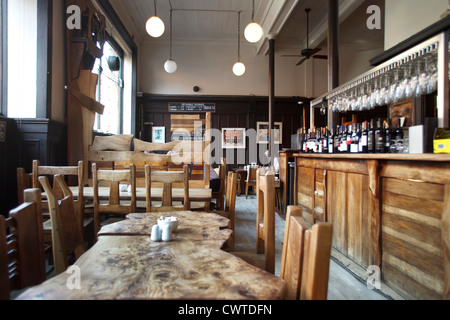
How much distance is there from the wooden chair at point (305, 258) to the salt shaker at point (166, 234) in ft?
1.96

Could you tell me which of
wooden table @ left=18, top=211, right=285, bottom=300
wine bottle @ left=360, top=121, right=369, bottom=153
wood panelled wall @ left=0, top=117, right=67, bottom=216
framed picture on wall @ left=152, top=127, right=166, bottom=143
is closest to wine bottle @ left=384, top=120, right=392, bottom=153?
wine bottle @ left=360, top=121, right=369, bottom=153

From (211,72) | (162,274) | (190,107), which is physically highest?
(211,72)

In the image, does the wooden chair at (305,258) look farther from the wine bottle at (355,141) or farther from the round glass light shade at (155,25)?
the round glass light shade at (155,25)

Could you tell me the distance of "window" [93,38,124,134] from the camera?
5.76 meters

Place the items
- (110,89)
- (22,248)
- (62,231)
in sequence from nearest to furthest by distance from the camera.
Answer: (22,248), (62,231), (110,89)

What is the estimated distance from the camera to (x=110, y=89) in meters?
6.80

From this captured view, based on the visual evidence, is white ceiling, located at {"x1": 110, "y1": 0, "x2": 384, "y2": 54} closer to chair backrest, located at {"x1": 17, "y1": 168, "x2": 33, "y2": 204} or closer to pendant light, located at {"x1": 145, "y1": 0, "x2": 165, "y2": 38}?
pendant light, located at {"x1": 145, "y1": 0, "x2": 165, "y2": 38}

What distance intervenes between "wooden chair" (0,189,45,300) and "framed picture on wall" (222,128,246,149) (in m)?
8.02

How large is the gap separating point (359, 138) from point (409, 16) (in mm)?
2999

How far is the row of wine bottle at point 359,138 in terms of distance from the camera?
2598mm

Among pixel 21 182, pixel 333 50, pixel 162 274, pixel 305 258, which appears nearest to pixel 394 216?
pixel 305 258

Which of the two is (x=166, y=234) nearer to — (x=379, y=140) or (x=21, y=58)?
(x=379, y=140)

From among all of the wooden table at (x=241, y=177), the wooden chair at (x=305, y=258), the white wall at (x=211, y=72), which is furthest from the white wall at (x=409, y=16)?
the wooden chair at (x=305, y=258)
